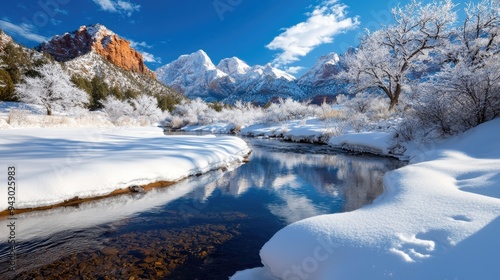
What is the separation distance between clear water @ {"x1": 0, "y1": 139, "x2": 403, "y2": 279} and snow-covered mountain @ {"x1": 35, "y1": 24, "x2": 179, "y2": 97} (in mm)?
88682

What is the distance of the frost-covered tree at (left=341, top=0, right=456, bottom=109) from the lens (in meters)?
19.0

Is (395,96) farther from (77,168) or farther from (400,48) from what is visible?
(77,168)

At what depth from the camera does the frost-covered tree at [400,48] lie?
62.3 ft

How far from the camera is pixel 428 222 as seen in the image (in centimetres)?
283

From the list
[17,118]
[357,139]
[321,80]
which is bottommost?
[357,139]

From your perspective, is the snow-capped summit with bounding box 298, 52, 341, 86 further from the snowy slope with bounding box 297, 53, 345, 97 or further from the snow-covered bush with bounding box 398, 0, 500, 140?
the snow-covered bush with bounding box 398, 0, 500, 140

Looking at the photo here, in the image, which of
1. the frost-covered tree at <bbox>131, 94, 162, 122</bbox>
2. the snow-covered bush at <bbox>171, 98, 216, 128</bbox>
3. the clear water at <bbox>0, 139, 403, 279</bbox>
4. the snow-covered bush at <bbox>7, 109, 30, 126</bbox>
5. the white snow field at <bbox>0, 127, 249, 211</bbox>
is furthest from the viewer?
the snow-covered bush at <bbox>171, 98, 216, 128</bbox>

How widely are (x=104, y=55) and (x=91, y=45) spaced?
6076mm

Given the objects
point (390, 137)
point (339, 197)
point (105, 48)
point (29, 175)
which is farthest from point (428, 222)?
point (105, 48)

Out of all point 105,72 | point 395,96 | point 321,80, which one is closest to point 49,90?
point 395,96

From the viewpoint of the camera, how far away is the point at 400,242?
2443 millimetres

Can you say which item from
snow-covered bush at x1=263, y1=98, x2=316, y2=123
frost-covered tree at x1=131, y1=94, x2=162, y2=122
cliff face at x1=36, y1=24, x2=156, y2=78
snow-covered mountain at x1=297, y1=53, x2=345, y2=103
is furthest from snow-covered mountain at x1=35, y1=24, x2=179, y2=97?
snow-covered mountain at x1=297, y1=53, x2=345, y2=103

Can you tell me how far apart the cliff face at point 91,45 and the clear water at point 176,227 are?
122092 millimetres

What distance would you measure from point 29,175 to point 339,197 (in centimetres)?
839
